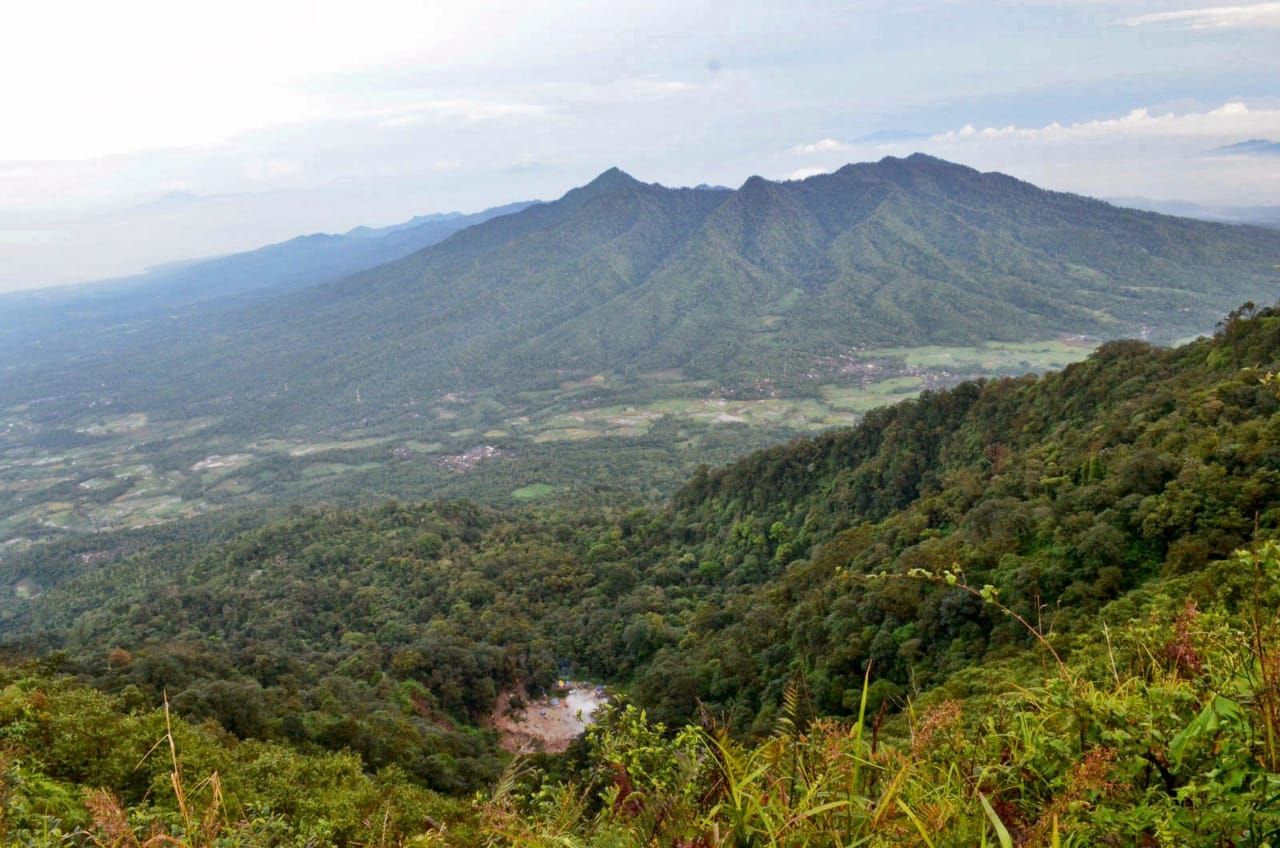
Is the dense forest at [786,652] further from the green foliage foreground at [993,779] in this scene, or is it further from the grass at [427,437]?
the grass at [427,437]

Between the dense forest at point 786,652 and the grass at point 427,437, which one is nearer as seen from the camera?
the dense forest at point 786,652

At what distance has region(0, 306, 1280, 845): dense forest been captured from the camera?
2572 millimetres

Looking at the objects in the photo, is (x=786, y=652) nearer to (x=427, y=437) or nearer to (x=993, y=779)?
(x=993, y=779)

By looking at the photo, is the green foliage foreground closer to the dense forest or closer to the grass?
the dense forest

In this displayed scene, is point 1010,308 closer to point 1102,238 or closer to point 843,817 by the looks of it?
point 1102,238

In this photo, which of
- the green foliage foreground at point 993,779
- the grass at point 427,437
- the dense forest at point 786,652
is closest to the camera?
the green foliage foreground at point 993,779

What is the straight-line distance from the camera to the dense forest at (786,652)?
257 cm

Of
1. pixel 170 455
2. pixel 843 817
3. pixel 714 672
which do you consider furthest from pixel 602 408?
pixel 843 817

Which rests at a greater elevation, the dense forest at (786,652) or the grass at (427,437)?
the dense forest at (786,652)

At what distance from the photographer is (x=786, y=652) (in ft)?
76.7

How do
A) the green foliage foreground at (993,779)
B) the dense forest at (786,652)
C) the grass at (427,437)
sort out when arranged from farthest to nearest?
the grass at (427,437) → the dense forest at (786,652) → the green foliage foreground at (993,779)

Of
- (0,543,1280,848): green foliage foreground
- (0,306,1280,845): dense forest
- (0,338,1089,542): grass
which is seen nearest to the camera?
(0,543,1280,848): green foliage foreground

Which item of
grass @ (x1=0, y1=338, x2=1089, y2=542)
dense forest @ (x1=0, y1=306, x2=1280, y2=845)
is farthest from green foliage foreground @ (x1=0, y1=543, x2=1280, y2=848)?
grass @ (x1=0, y1=338, x2=1089, y2=542)

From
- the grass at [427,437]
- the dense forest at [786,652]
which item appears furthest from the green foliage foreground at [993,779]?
the grass at [427,437]
